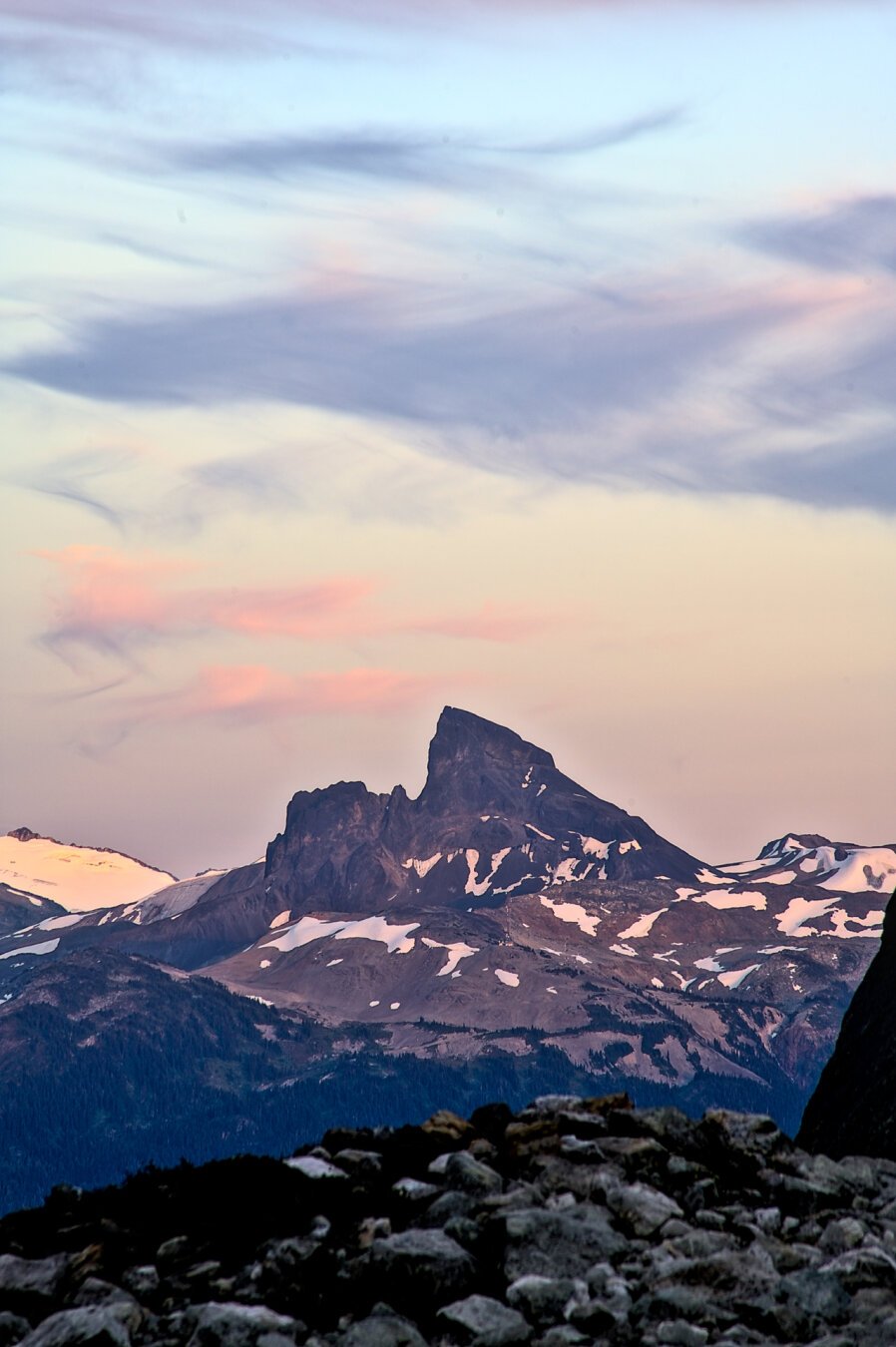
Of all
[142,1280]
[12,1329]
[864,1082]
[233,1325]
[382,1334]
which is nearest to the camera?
[233,1325]

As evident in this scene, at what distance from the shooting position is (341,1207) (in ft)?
107

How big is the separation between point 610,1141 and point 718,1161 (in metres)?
2.26

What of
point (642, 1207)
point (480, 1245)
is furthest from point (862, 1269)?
point (480, 1245)

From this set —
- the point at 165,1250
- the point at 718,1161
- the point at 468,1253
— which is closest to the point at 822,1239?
the point at 718,1161

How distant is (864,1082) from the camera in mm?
55438

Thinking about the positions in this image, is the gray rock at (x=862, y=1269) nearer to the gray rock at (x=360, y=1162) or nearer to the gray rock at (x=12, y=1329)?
the gray rock at (x=360, y=1162)

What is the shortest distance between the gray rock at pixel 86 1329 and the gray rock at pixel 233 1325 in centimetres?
103

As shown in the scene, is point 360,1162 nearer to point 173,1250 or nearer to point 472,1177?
point 472,1177

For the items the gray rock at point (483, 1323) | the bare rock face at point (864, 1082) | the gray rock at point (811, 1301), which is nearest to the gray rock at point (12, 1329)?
the gray rock at point (483, 1323)

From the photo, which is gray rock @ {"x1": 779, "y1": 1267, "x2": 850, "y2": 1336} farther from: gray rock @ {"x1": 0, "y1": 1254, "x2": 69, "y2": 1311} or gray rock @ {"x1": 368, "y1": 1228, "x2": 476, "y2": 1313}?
gray rock @ {"x1": 0, "y1": 1254, "x2": 69, "y2": 1311}

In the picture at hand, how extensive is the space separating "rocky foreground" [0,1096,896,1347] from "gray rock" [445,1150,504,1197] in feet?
0.12

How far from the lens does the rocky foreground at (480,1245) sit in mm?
27594

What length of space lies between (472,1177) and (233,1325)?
23.5ft

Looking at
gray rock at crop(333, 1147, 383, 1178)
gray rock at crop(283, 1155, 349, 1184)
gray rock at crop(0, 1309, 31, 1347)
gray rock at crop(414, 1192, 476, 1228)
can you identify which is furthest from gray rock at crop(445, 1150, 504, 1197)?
gray rock at crop(0, 1309, 31, 1347)
